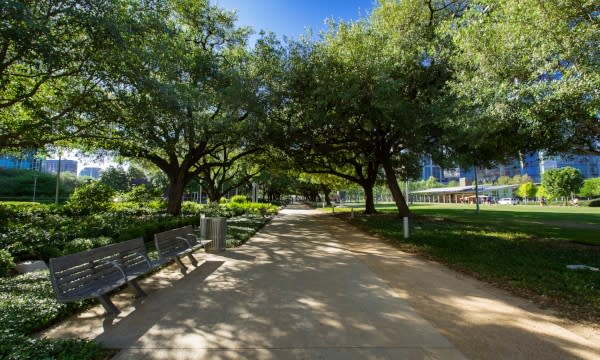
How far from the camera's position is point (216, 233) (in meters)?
9.74

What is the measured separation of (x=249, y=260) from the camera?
8289 millimetres

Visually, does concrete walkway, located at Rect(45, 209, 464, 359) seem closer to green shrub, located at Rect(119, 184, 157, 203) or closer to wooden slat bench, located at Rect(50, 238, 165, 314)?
wooden slat bench, located at Rect(50, 238, 165, 314)

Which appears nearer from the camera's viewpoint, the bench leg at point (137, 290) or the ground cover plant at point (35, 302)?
the ground cover plant at point (35, 302)

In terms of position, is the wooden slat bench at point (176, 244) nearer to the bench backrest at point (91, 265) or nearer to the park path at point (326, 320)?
the park path at point (326, 320)

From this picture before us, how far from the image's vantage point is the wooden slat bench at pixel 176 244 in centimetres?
668

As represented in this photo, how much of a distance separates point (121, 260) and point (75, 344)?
2125mm

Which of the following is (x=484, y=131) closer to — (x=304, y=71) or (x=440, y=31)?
(x=440, y=31)

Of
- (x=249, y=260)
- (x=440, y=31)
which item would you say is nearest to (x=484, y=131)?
(x=440, y=31)

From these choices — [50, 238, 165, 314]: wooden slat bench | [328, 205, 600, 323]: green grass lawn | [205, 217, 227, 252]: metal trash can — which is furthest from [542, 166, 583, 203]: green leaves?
[50, 238, 165, 314]: wooden slat bench

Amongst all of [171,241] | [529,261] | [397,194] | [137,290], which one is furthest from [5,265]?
[397,194]

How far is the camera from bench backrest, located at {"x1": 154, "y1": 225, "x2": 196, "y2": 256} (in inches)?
263

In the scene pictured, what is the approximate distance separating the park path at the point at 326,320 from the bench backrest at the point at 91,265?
46cm

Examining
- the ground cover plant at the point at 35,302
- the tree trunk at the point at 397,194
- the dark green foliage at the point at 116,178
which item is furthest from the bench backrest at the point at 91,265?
the dark green foliage at the point at 116,178

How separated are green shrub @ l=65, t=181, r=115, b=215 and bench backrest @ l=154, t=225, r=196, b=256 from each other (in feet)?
50.0
